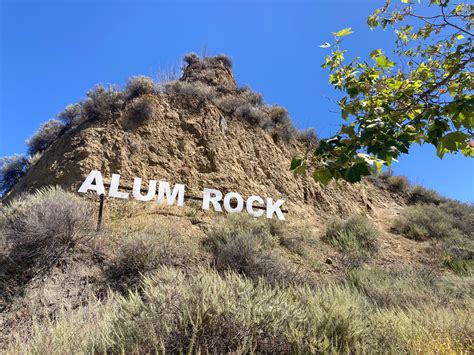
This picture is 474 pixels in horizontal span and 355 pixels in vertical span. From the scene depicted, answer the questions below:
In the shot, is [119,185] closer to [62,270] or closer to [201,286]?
[62,270]

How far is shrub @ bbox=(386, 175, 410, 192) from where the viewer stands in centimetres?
1783

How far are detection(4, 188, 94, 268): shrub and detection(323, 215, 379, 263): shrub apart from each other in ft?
22.4

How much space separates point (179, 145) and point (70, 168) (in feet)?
11.2

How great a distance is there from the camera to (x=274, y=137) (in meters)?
14.4

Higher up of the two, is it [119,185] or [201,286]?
[119,185]

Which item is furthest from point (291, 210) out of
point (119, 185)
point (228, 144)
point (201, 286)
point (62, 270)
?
point (201, 286)

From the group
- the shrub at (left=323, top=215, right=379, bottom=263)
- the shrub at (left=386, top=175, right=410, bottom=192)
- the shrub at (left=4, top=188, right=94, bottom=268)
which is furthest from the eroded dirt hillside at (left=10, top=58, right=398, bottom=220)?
the shrub at (left=386, top=175, right=410, bottom=192)

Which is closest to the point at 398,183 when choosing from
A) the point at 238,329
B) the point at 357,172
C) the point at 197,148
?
the point at 197,148

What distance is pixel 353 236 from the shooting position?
10.5m

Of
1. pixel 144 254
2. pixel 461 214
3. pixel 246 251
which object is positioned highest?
pixel 461 214

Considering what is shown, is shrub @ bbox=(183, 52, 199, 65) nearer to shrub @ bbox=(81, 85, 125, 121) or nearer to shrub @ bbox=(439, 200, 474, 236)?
shrub @ bbox=(81, 85, 125, 121)

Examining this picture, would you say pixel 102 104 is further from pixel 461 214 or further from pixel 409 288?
pixel 461 214

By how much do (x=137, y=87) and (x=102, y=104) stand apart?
1.36m

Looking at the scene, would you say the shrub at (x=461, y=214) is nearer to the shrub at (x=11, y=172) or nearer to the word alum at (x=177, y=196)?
the word alum at (x=177, y=196)
